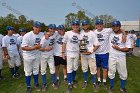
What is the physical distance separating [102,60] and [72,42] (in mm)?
1325

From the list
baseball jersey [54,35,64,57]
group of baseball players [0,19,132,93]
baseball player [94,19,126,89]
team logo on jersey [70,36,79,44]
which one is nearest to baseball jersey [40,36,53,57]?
group of baseball players [0,19,132,93]

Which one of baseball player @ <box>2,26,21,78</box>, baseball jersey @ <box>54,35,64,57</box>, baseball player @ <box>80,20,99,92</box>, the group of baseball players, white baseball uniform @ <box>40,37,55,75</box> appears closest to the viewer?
the group of baseball players

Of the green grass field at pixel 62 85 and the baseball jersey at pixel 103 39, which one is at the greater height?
the baseball jersey at pixel 103 39

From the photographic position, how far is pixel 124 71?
9227 mm

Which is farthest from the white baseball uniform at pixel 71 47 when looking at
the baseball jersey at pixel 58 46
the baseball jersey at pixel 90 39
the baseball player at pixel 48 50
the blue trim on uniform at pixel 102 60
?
the blue trim on uniform at pixel 102 60

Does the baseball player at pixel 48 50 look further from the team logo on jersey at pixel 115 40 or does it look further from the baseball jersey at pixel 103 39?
the team logo on jersey at pixel 115 40

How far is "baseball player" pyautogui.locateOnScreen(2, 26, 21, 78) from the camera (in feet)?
39.1

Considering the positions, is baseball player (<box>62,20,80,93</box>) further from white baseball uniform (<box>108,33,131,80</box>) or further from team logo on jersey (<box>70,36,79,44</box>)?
white baseball uniform (<box>108,33,131,80</box>)

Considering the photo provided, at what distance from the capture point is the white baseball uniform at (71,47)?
380 inches

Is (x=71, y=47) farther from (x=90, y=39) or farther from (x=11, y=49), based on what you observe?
(x=11, y=49)

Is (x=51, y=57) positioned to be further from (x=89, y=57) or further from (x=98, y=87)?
(x=98, y=87)

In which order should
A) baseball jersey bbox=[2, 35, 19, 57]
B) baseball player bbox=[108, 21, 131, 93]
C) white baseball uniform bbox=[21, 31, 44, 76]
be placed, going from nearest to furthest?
baseball player bbox=[108, 21, 131, 93] → white baseball uniform bbox=[21, 31, 44, 76] → baseball jersey bbox=[2, 35, 19, 57]

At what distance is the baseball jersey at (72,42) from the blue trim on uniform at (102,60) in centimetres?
87

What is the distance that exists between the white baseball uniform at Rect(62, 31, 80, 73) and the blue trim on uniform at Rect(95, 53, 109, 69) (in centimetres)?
86
